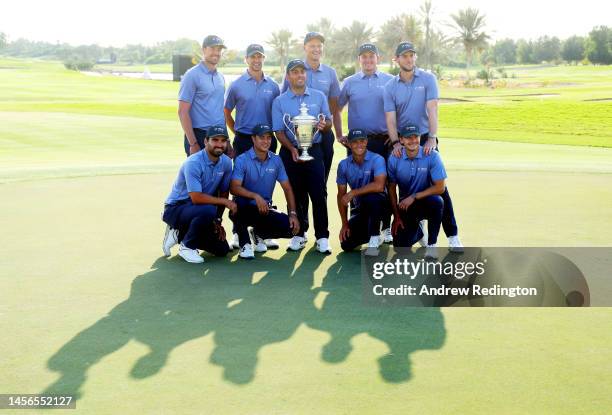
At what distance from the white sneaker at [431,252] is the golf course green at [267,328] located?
1.73ft

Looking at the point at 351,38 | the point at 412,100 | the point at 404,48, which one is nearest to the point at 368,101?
the point at 412,100

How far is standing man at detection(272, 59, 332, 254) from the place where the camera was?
7.45m

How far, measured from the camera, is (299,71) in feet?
24.3

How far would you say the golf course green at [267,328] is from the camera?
12.3ft

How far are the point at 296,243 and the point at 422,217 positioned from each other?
1.28 metres

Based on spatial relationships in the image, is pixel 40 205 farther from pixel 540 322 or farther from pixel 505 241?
pixel 540 322

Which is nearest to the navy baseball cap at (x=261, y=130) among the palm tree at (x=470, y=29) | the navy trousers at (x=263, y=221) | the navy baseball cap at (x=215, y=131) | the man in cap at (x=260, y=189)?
the man in cap at (x=260, y=189)

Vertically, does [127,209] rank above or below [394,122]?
below

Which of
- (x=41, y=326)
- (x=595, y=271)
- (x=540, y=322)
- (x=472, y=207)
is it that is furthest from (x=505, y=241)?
(x=41, y=326)

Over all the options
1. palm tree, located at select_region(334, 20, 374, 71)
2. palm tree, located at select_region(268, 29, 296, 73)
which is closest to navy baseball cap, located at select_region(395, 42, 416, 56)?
palm tree, located at select_region(334, 20, 374, 71)

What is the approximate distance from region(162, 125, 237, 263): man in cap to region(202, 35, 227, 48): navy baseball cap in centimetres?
105

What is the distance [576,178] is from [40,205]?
766cm

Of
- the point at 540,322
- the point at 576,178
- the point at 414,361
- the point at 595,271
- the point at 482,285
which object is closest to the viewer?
the point at 414,361

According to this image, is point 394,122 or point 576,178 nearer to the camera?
point 394,122
